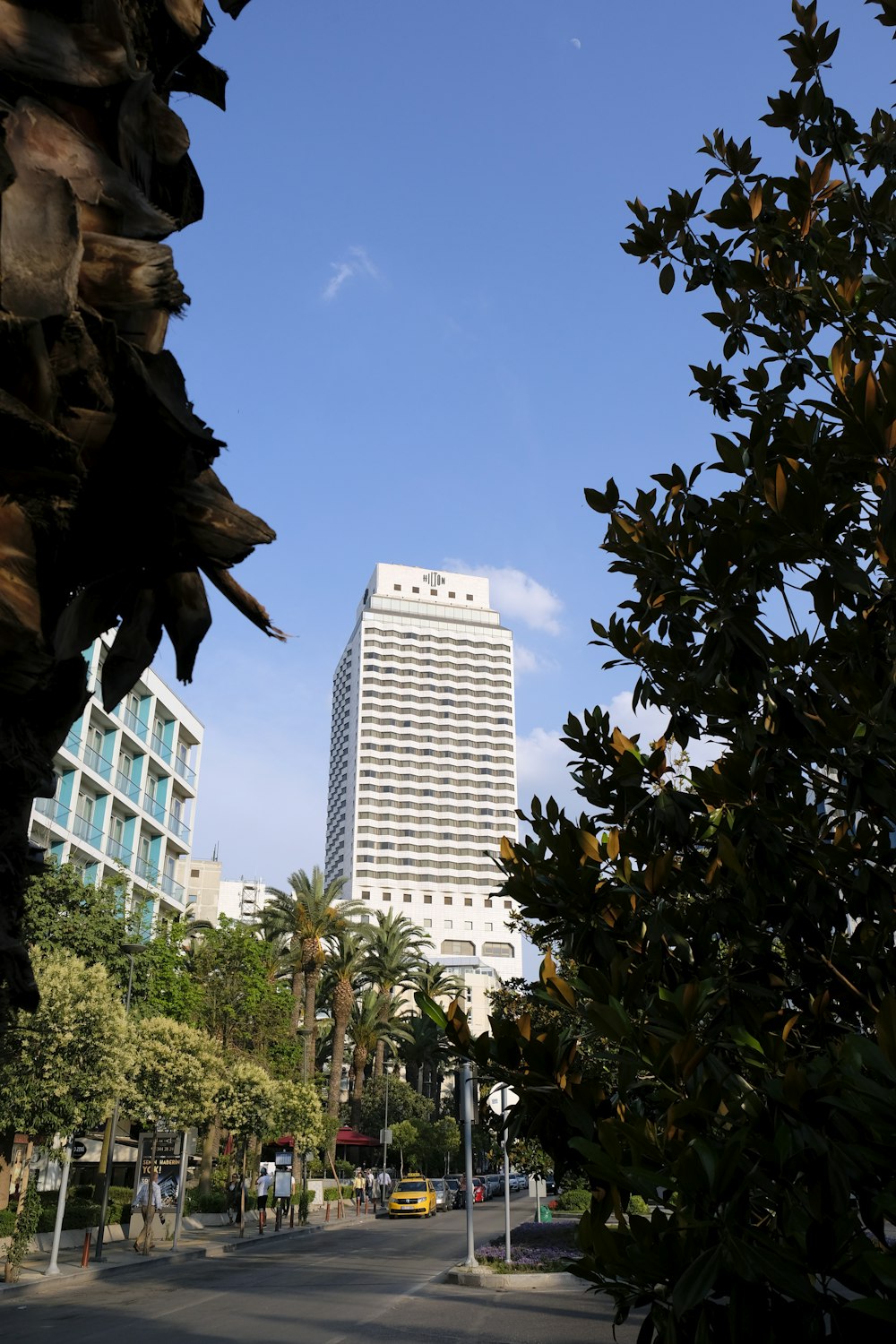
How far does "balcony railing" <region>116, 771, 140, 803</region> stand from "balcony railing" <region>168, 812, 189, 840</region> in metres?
4.58

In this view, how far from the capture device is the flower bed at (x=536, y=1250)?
734 inches

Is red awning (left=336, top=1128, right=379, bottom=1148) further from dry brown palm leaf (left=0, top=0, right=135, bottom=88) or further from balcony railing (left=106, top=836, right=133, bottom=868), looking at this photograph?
dry brown palm leaf (left=0, top=0, right=135, bottom=88)

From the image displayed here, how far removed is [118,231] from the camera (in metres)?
2.82

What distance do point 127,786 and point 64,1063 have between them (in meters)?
26.6

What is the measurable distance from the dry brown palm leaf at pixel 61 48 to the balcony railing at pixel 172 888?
49086 millimetres

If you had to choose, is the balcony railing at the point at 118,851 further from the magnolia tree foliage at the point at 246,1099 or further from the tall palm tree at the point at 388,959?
the tall palm tree at the point at 388,959

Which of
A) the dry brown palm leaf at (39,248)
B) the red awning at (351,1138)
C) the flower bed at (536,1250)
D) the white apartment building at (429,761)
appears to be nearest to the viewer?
the dry brown palm leaf at (39,248)

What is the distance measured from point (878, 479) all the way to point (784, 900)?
1.75 meters

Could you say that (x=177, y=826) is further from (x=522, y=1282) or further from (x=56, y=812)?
(x=522, y=1282)

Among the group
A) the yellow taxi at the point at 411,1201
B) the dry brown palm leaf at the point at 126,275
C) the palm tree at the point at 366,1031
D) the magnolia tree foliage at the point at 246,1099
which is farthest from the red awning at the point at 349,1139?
the dry brown palm leaf at the point at 126,275

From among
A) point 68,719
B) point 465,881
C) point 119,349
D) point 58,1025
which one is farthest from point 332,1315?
point 465,881

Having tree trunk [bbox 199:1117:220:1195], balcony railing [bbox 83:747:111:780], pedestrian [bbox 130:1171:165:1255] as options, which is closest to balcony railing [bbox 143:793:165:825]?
balcony railing [bbox 83:747:111:780]

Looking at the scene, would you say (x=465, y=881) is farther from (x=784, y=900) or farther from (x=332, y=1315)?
(x=784, y=900)

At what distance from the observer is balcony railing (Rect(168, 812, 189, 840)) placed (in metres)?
50.8
